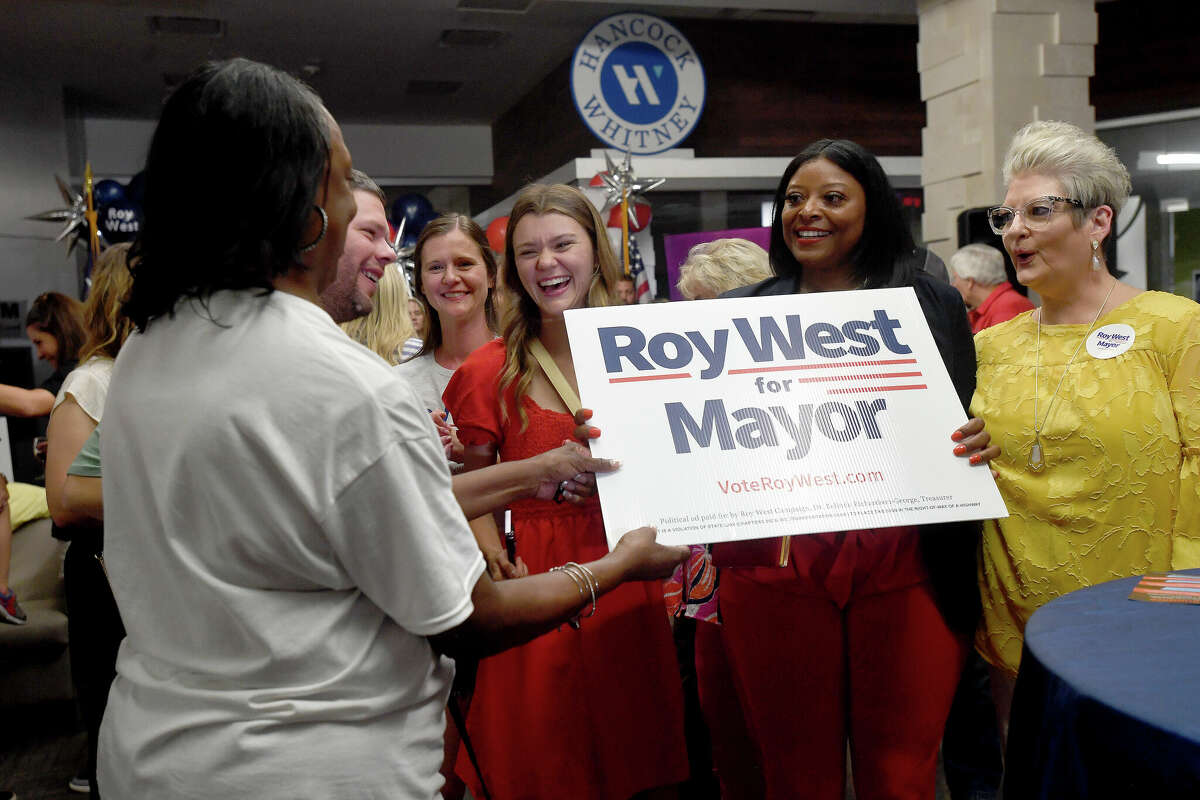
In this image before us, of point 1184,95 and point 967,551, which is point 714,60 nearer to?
point 1184,95

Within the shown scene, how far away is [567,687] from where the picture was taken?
189 centimetres

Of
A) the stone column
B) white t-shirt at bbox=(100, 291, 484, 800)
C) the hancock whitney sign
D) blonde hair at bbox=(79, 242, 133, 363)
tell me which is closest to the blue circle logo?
the hancock whitney sign

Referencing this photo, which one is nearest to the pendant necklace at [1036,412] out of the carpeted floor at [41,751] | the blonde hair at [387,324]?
the blonde hair at [387,324]

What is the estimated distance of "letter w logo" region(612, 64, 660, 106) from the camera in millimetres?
7223

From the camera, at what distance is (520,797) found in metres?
1.87

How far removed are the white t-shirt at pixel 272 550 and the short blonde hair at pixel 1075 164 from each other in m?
1.47

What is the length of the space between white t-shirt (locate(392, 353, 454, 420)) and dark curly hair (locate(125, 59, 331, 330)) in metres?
1.61

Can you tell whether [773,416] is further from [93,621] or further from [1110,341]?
[93,621]

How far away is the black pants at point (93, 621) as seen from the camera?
2469 mm

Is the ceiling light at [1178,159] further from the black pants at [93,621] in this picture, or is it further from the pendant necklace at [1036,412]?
the black pants at [93,621]

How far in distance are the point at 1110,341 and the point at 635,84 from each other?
5.97 m

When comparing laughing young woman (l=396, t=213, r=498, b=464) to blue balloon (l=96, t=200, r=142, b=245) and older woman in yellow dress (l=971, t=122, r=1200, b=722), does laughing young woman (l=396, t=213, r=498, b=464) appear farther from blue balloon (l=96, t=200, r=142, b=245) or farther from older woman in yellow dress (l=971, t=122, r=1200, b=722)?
blue balloon (l=96, t=200, r=142, b=245)

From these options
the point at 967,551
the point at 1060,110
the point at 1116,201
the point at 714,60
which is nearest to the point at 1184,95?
the point at 1060,110

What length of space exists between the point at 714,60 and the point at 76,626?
282 inches
